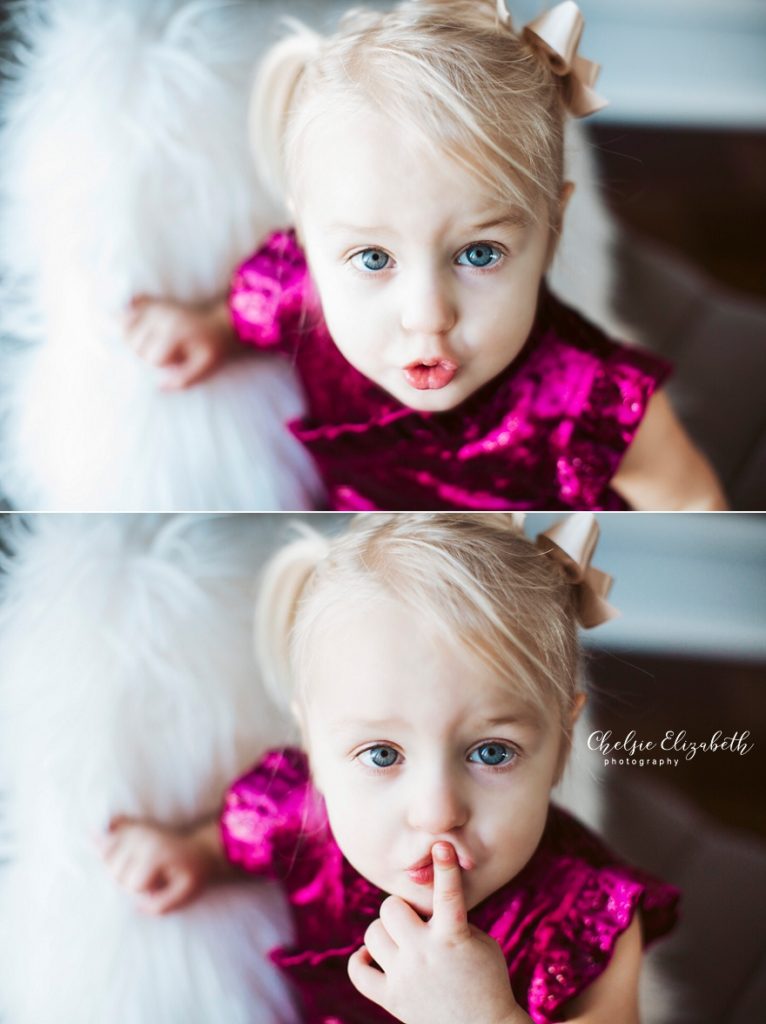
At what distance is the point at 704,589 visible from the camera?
1.99 ft

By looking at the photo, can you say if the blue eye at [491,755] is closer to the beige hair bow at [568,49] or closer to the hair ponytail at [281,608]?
the hair ponytail at [281,608]

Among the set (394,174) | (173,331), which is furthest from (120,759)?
(394,174)

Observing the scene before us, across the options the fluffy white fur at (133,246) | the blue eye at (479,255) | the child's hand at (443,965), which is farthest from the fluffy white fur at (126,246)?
the child's hand at (443,965)

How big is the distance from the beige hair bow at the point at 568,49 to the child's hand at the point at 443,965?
38cm

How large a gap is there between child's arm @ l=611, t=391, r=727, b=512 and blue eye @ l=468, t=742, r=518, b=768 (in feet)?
0.48

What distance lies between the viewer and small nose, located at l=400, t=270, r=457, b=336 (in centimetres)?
56

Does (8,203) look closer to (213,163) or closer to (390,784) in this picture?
(213,163)

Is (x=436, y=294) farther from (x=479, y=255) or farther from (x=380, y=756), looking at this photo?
(x=380, y=756)

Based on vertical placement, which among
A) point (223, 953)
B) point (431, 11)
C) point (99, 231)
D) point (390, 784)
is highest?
point (431, 11)

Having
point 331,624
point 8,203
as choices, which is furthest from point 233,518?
point 8,203

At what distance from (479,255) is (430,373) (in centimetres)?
6

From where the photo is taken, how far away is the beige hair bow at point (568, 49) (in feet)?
1.87

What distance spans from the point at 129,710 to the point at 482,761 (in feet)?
0.62

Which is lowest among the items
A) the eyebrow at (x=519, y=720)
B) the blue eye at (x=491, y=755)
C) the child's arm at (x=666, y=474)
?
the blue eye at (x=491, y=755)
